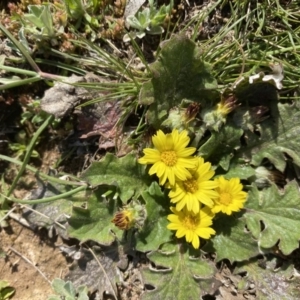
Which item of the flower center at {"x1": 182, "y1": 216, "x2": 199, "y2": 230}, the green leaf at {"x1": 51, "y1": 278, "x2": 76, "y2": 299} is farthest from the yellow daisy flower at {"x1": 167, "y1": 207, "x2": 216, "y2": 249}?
the green leaf at {"x1": 51, "y1": 278, "x2": 76, "y2": 299}

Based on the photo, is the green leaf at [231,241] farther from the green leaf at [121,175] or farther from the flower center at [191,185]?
the green leaf at [121,175]

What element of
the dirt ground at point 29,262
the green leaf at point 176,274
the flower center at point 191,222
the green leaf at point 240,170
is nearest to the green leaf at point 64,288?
the dirt ground at point 29,262

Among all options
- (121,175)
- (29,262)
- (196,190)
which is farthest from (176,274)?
(29,262)

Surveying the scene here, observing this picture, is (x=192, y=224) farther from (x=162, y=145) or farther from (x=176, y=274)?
(x=162, y=145)

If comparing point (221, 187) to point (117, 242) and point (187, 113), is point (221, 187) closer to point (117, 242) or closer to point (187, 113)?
point (187, 113)

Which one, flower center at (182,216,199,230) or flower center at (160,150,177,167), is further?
flower center at (182,216,199,230)

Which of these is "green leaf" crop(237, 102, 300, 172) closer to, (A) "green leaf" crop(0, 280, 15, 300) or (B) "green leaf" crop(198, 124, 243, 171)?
(B) "green leaf" crop(198, 124, 243, 171)

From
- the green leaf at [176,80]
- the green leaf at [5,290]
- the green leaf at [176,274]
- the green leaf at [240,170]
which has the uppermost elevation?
the green leaf at [176,80]
